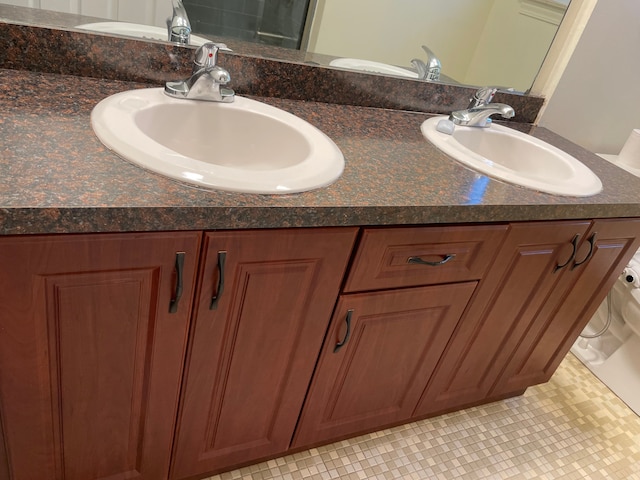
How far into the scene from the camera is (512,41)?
5.05 feet

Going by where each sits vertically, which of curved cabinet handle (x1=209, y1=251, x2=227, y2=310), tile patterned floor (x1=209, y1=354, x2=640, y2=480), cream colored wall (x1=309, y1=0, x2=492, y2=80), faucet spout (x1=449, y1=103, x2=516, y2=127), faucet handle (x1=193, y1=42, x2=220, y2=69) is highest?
cream colored wall (x1=309, y1=0, x2=492, y2=80)

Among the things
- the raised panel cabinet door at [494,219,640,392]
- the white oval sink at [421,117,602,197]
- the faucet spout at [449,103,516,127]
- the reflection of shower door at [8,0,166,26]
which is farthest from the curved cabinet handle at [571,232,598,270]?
the reflection of shower door at [8,0,166,26]

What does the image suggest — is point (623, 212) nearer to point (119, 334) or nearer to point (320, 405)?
point (320, 405)

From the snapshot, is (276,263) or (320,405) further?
(320,405)

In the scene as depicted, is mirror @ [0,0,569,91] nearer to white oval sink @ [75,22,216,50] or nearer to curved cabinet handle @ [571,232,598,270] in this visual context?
white oval sink @ [75,22,216,50]

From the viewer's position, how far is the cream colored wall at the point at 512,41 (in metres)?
1.50

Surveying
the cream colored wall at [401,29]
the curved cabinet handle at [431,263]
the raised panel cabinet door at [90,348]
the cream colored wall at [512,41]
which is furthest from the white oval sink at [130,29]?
the cream colored wall at [512,41]

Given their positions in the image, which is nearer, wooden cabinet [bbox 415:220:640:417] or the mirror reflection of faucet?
wooden cabinet [bbox 415:220:640:417]

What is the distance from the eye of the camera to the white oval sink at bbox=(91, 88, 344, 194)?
0.81 metres

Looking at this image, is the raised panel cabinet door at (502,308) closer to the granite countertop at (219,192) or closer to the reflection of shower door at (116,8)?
the granite countertop at (219,192)

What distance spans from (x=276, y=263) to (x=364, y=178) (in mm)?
245

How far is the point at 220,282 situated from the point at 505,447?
122 centimetres

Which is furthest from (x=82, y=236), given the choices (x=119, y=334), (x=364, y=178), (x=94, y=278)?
(x=364, y=178)

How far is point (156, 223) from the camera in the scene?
29.2 inches
